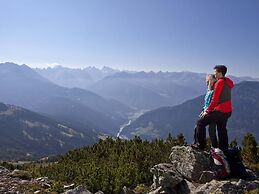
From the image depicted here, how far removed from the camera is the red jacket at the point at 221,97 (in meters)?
15.5

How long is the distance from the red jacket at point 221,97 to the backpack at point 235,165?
80.5 inches

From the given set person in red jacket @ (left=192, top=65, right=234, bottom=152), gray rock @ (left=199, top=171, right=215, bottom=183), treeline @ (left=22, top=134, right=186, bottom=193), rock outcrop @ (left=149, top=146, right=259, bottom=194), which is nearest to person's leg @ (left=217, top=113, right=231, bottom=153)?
person in red jacket @ (left=192, top=65, right=234, bottom=152)

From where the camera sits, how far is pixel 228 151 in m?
15.6

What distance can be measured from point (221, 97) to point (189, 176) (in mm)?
4395

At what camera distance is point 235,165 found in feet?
49.9

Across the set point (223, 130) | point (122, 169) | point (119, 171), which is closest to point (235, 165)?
point (223, 130)

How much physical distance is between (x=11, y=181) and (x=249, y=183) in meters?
13.9

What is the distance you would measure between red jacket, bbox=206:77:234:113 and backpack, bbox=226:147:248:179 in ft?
6.71

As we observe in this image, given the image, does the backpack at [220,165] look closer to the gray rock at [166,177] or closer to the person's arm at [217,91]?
the gray rock at [166,177]

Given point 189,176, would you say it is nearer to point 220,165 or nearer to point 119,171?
point 220,165

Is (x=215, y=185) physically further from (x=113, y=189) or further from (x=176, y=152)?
(x=113, y=189)

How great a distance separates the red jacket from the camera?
15.5 meters

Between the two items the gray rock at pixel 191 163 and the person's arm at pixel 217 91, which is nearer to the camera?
the person's arm at pixel 217 91

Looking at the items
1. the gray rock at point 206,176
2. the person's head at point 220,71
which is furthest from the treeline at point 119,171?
the person's head at point 220,71
